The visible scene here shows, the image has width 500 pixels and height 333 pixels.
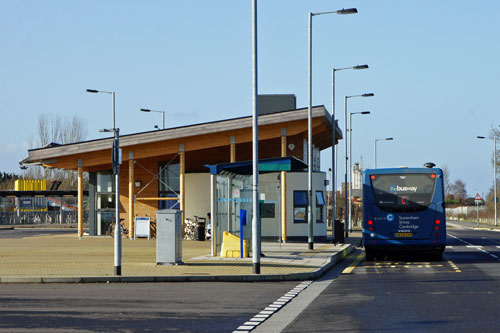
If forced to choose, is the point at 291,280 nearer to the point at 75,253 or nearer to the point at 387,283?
the point at 387,283

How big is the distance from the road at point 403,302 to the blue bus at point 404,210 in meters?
2.92

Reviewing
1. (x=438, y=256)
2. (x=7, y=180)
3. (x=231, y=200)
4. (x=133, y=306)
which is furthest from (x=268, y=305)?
(x=7, y=180)

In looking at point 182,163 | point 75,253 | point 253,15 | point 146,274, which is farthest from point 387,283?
point 182,163

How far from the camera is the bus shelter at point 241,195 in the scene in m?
27.2

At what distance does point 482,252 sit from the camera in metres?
33.7

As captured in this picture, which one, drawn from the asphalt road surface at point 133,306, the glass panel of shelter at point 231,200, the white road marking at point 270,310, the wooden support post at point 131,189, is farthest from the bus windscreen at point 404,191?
the wooden support post at point 131,189

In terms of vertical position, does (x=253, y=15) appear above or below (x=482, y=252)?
above

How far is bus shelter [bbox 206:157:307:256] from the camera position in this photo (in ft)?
89.4

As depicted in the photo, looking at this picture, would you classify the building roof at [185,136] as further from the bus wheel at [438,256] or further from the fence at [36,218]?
the fence at [36,218]

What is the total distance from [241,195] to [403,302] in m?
16.9

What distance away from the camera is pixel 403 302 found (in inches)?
600

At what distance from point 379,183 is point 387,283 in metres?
9.54

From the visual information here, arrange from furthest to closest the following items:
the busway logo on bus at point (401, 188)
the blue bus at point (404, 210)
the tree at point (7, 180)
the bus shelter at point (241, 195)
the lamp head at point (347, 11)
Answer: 1. the tree at point (7, 180)
2. the lamp head at point (347, 11)
3. the busway logo on bus at point (401, 188)
4. the blue bus at point (404, 210)
5. the bus shelter at point (241, 195)

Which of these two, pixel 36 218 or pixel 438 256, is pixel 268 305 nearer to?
pixel 438 256
